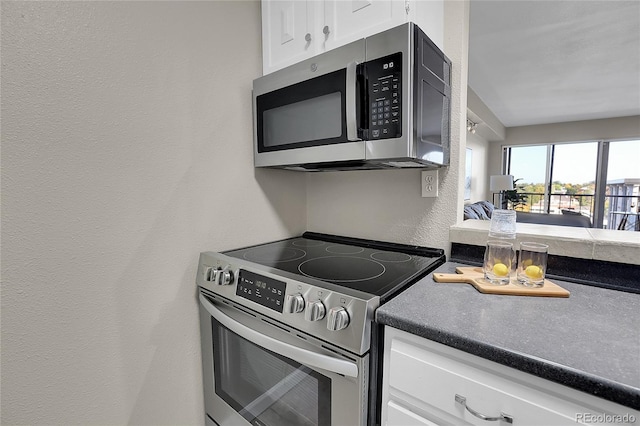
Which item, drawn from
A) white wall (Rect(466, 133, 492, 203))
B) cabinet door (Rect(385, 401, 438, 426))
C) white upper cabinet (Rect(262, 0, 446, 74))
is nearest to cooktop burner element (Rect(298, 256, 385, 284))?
cabinet door (Rect(385, 401, 438, 426))

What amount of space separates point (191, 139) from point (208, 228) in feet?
1.19

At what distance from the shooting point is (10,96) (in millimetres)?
810

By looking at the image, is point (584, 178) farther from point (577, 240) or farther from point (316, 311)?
point (316, 311)

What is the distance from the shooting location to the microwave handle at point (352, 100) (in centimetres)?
99

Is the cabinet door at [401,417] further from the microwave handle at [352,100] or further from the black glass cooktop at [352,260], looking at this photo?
the microwave handle at [352,100]

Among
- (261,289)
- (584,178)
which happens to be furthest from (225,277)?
(584,178)

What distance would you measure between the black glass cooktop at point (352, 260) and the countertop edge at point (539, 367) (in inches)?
6.4

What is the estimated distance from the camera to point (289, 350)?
2.83 feet

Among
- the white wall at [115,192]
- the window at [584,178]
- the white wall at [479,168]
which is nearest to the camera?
the white wall at [115,192]

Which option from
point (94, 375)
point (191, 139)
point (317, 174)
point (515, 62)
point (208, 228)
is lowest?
point (94, 375)

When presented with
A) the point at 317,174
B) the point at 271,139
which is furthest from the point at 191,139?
the point at 317,174

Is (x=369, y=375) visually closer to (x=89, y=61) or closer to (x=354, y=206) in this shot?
(x=354, y=206)

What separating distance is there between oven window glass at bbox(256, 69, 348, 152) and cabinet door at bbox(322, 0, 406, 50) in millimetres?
173

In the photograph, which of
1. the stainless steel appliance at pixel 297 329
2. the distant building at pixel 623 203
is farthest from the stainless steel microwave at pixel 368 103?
the distant building at pixel 623 203
